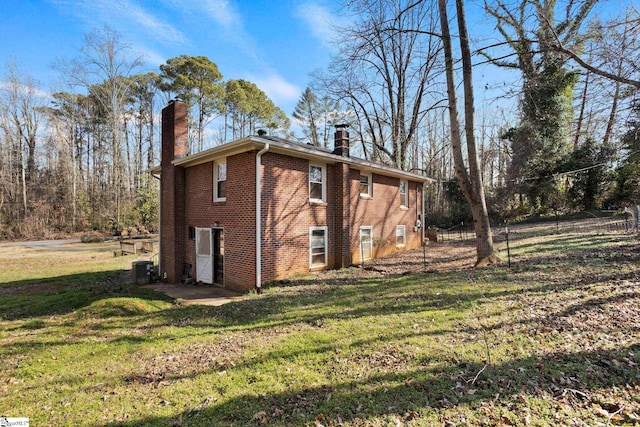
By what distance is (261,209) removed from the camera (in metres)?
9.23

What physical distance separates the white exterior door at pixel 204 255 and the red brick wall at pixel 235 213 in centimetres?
27

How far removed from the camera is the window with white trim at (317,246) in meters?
10.9

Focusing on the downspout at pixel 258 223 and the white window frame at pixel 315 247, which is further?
the white window frame at pixel 315 247

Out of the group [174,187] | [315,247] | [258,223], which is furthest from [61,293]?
[315,247]

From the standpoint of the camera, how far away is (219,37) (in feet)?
37.1

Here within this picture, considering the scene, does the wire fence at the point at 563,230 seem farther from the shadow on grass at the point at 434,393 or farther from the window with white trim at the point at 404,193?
the shadow on grass at the point at 434,393

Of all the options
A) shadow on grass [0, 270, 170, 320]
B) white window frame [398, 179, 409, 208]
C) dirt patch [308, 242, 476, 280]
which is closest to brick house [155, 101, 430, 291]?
dirt patch [308, 242, 476, 280]

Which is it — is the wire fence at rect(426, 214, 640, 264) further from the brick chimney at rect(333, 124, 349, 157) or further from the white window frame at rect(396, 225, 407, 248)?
the brick chimney at rect(333, 124, 349, 157)

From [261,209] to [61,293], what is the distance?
7.32m

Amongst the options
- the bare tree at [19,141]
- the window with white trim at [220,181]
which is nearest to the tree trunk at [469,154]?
the window with white trim at [220,181]

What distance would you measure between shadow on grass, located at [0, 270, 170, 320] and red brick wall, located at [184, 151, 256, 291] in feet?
7.20

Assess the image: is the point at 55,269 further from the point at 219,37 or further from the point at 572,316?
the point at 572,316

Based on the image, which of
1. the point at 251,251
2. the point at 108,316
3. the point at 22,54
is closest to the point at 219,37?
the point at 251,251

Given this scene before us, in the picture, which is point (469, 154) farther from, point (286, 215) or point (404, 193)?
point (404, 193)
